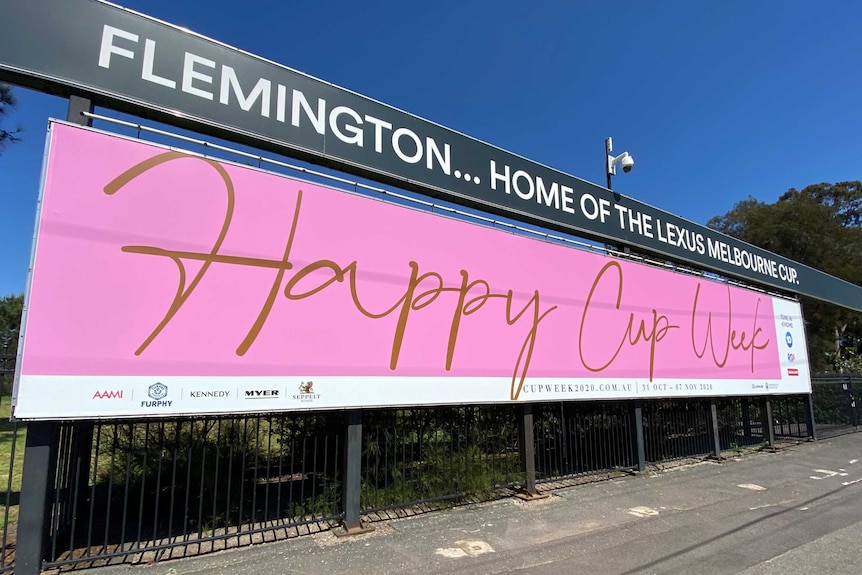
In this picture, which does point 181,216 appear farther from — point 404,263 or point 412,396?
point 412,396

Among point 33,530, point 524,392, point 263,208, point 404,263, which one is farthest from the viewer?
point 524,392

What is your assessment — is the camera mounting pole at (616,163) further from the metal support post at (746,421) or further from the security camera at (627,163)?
the metal support post at (746,421)

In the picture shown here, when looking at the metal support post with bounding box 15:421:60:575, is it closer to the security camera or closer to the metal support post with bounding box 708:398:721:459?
the security camera

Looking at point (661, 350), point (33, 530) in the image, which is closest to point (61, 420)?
point (33, 530)

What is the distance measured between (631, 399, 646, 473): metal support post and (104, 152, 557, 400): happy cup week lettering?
3117 millimetres

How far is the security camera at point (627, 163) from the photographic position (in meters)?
10.5

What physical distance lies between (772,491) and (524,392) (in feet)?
15.4

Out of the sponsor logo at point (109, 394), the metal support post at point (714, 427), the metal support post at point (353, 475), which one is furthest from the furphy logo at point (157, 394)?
the metal support post at point (714, 427)

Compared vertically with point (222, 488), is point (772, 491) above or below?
below

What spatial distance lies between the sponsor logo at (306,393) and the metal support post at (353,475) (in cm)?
60

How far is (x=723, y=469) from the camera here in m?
10.1

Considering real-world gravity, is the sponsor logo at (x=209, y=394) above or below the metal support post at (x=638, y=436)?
above

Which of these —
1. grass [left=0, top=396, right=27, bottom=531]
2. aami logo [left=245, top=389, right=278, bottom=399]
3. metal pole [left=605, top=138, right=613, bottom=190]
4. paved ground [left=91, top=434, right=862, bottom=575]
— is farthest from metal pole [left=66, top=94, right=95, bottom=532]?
metal pole [left=605, top=138, right=613, bottom=190]

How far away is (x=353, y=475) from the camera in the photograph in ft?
19.2
